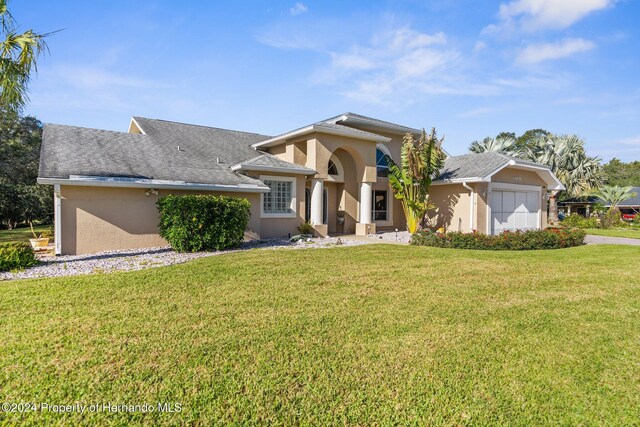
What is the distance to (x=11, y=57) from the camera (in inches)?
365

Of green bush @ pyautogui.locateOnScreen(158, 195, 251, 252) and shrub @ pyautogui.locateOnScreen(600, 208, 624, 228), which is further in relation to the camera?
shrub @ pyautogui.locateOnScreen(600, 208, 624, 228)

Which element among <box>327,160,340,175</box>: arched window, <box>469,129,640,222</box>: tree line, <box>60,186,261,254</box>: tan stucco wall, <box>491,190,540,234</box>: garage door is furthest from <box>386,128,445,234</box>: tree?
<box>469,129,640,222</box>: tree line

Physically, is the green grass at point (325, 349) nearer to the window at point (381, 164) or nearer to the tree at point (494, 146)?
the window at point (381, 164)

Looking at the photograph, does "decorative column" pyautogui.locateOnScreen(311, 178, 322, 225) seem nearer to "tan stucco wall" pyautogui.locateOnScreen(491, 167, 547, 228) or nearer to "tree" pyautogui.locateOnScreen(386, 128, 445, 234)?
"tree" pyautogui.locateOnScreen(386, 128, 445, 234)

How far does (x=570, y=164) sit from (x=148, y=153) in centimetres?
4055

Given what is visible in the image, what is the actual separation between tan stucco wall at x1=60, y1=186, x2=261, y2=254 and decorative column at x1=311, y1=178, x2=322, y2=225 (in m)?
6.77

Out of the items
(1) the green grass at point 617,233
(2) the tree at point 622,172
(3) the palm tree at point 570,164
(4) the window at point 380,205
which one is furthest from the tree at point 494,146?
(2) the tree at point 622,172

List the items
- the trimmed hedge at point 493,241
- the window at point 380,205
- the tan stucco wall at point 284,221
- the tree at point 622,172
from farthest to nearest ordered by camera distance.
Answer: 1. the tree at point 622,172
2. the window at point 380,205
3. the tan stucco wall at point 284,221
4. the trimmed hedge at point 493,241

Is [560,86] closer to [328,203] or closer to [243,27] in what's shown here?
[328,203]

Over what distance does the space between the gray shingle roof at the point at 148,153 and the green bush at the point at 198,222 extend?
248 cm

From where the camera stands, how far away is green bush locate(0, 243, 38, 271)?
9.50 metres

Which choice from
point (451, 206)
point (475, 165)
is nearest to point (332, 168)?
point (451, 206)

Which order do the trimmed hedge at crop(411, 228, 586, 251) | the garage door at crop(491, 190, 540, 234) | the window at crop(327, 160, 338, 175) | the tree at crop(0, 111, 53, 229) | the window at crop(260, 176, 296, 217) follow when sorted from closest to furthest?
the trimmed hedge at crop(411, 228, 586, 251)
the window at crop(260, 176, 296, 217)
the window at crop(327, 160, 338, 175)
the garage door at crop(491, 190, 540, 234)
the tree at crop(0, 111, 53, 229)

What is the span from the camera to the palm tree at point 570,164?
1443 inches
